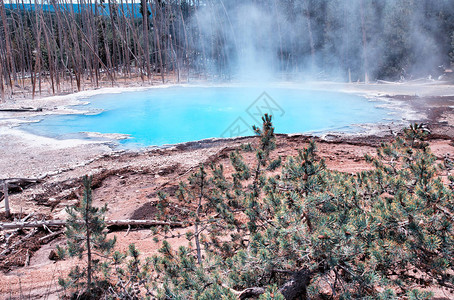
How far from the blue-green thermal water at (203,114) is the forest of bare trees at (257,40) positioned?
9.15ft

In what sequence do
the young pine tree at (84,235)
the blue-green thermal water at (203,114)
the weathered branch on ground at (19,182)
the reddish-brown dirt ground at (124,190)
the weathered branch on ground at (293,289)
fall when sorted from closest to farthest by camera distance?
the weathered branch on ground at (293,289), the young pine tree at (84,235), the reddish-brown dirt ground at (124,190), the weathered branch on ground at (19,182), the blue-green thermal water at (203,114)

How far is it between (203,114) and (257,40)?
46.2ft

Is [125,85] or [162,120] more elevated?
[125,85]

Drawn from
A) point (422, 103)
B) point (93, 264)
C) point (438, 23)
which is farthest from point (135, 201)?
point (438, 23)

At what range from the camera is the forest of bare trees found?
15.3m

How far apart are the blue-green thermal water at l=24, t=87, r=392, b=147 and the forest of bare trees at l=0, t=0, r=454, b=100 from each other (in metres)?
2.79

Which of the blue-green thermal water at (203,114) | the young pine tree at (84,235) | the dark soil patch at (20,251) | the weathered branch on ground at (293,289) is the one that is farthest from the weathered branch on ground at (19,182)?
the weathered branch on ground at (293,289)

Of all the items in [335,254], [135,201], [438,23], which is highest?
[438,23]

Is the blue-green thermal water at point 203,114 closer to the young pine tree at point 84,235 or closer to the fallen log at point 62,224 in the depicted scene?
the fallen log at point 62,224

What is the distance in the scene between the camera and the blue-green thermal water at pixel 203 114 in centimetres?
924

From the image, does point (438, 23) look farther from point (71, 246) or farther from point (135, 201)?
point (71, 246)

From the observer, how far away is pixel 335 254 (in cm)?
140

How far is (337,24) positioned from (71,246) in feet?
69.8

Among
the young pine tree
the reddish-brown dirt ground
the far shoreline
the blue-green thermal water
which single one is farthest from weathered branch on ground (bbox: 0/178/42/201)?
the young pine tree
